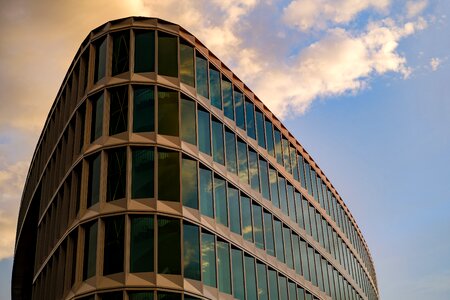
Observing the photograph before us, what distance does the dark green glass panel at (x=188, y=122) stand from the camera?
3109 cm

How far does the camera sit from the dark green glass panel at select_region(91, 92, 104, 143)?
31094 mm

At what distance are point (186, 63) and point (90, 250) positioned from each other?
11865mm

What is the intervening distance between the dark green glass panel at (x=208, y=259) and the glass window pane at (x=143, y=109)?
21.0ft

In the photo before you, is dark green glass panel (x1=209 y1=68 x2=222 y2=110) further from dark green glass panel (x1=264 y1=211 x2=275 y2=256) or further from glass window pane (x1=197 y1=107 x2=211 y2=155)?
dark green glass panel (x1=264 y1=211 x2=275 y2=256)

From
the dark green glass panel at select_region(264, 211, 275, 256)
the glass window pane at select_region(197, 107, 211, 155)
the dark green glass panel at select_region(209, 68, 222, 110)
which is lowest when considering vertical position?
the dark green glass panel at select_region(264, 211, 275, 256)

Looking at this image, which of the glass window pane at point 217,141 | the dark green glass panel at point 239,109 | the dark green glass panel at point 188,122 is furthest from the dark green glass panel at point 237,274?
the dark green glass panel at point 239,109

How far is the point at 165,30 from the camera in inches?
1287

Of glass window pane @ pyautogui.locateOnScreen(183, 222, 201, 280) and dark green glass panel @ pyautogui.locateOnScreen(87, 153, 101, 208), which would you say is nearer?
glass window pane @ pyautogui.locateOnScreen(183, 222, 201, 280)

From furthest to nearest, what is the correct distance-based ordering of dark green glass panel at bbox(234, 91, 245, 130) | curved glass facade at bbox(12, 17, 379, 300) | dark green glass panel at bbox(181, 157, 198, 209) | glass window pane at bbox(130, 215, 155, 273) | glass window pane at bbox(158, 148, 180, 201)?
1. dark green glass panel at bbox(234, 91, 245, 130)
2. dark green glass panel at bbox(181, 157, 198, 209)
3. glass window pane at bbox(158, 148, 180, 201)
4. curved glass facade at bbox(12, 17, 379, 300)
5. glass window pane at bbox(130, 215, 155, 273)

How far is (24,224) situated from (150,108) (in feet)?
89.2

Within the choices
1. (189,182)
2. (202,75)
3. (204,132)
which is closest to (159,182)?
(189,182)

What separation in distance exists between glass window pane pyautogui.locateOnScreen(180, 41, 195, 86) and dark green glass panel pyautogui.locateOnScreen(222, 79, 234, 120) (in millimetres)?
3766

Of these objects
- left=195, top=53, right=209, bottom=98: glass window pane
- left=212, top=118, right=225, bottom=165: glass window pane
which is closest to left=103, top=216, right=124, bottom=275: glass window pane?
left=212, top=118, right=225, bottom=165: glass window pane

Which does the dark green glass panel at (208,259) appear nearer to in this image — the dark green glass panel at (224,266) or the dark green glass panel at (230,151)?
the dark green glass panel at (224,266)
